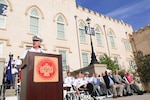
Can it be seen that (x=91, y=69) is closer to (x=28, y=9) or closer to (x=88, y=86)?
(x=88, y=86)

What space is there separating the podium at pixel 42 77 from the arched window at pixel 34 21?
1194 centimetres

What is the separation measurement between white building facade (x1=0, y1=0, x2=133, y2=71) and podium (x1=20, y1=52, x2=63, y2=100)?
10.0 metres

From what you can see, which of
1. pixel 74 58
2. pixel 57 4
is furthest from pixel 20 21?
pixel 74 58

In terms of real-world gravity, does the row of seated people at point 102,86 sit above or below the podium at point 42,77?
below

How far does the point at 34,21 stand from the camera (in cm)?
1403

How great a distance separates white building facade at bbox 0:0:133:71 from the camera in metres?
12.3

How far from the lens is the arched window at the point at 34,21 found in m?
13.7

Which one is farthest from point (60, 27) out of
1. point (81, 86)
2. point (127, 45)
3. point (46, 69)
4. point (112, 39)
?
→ point (46, 69)

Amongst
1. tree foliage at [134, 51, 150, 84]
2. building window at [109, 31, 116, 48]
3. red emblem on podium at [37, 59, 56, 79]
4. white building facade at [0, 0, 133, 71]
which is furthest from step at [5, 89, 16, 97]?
building window at [109, 31, 116, 48]

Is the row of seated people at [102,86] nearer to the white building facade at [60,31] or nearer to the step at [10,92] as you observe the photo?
the step at [10,92]

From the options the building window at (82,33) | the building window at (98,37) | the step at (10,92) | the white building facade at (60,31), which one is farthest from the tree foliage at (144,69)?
the step at (10,92)

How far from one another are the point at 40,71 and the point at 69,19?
15.3 meters

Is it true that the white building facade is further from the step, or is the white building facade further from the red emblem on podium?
the red emblem on podium

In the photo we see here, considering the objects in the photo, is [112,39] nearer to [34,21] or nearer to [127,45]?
[127,45]
